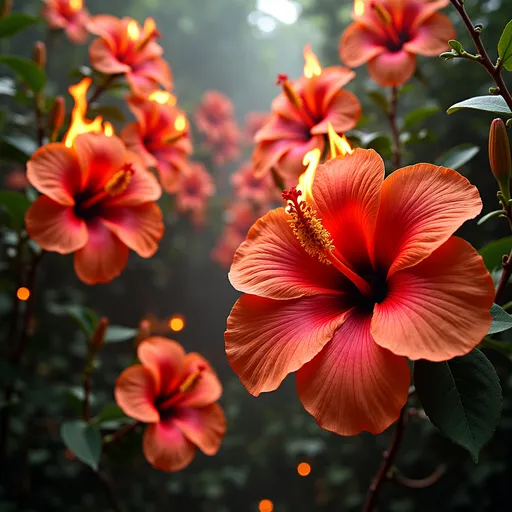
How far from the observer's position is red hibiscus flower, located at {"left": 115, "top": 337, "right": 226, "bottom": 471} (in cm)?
72

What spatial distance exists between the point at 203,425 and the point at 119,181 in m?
0.40

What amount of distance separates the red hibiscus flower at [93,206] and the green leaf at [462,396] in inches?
17.2

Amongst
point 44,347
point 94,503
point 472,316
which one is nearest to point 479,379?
point 472,316

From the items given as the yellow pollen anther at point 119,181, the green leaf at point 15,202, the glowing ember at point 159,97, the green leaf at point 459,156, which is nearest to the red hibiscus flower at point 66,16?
the glowing ember at point 159,97

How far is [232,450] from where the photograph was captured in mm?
2023

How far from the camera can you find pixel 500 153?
47 cm

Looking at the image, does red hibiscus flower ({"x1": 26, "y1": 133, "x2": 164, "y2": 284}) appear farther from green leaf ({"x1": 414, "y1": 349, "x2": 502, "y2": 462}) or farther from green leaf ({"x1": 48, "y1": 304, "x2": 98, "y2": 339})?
green leaf ({"x1": 414, "y1": 349, "x2": 502, "y2": 462})

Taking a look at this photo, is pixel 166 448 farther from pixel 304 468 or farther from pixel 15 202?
pixel 304 468

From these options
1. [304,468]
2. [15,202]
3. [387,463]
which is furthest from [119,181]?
[304,468]

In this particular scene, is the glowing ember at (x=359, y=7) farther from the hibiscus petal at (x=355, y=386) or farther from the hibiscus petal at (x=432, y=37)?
the hibiscus petal at (x=355, y=386)

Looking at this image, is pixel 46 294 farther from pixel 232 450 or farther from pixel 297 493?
pixel 297 493

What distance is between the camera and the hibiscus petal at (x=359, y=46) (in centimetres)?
76

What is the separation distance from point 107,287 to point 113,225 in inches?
59.7

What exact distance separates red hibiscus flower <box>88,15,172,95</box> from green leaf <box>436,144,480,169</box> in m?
0.51
